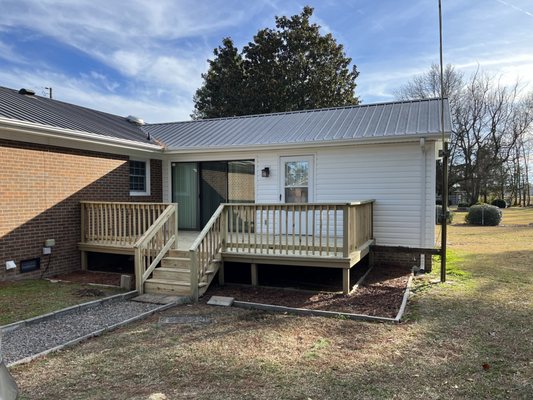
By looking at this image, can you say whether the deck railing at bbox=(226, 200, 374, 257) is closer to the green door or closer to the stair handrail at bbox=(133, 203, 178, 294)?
the stair handrail at bbox=(133, 203, 178, 294)

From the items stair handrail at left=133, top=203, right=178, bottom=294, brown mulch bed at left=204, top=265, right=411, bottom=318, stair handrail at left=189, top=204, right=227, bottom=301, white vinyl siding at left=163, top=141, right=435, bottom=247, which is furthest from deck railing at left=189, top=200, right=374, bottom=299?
white vinyl siding at left=163, top=141, right=435, bottom=247

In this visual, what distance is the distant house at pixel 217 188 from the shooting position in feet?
24.0

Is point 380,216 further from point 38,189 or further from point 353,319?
point 38,189

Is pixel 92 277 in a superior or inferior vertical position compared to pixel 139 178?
inferior

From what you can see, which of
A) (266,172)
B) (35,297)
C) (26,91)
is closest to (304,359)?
(35,297)

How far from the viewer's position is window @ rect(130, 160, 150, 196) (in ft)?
34.8

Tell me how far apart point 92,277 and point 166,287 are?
2.24 m

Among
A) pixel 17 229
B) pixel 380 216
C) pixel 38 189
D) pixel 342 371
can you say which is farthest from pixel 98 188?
pixel 342 371

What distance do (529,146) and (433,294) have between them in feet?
134

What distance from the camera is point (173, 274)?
7129mm

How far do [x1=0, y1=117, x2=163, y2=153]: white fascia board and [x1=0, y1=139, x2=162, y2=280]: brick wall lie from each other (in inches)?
14.9

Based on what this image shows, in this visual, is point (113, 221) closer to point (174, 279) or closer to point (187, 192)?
point (174, 279)

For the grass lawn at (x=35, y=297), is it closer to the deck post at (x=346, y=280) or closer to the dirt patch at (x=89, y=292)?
the dirt patch at (x=89, y=292)

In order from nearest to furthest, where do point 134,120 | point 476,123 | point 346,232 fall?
point 346,232 → point 134,120 → point 476,123
